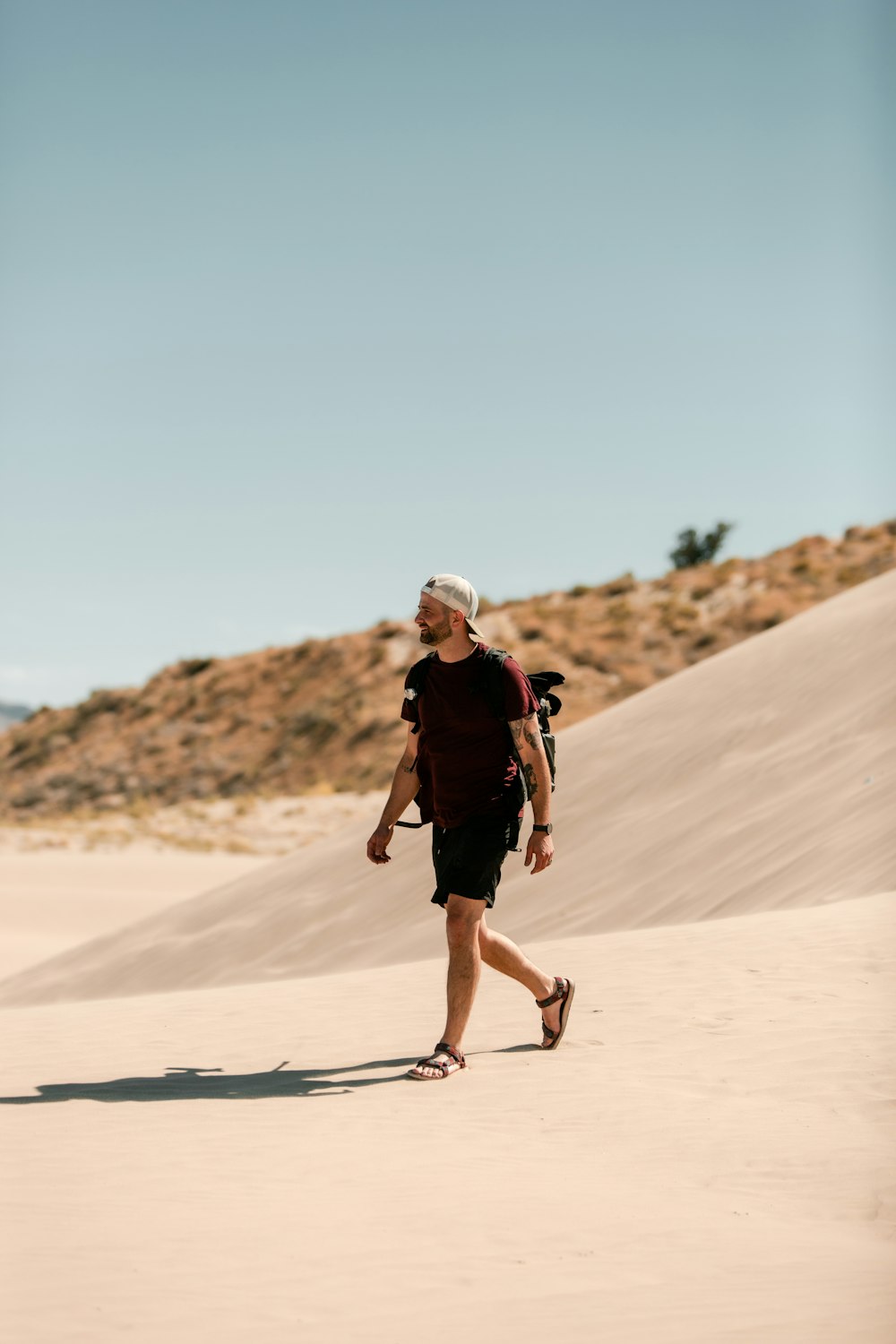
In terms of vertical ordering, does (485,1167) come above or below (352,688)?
below

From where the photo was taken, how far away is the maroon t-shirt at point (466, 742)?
5.48 m

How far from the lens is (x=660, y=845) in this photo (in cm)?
1166

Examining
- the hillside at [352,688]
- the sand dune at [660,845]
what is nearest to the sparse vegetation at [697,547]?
the hillside at [352,688]

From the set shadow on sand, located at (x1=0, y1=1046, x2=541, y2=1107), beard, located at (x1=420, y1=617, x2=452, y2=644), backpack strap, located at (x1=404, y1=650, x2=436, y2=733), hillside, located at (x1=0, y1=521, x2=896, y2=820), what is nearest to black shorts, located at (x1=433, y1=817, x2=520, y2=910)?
backpack strap, located at (x1=404, y1=650, x2=436, y2=733)

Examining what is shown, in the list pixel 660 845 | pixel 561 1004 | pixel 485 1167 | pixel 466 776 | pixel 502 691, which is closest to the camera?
pixel 485 1167

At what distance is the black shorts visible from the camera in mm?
5434

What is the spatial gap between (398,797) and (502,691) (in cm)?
68

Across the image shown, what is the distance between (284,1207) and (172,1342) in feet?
3.07

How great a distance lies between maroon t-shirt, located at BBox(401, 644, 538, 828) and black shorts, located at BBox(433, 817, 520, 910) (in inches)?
1.7

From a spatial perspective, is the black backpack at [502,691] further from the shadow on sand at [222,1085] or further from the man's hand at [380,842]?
the shadow on sand at [222,1085]

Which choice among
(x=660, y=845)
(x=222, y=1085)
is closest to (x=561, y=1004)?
(x=222, y=1085)

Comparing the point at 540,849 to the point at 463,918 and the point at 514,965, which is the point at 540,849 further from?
the point at 514,965

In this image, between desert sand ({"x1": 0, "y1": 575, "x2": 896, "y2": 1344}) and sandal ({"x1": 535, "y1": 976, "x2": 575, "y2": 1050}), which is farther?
sandal ({"x1": 535, "y1": 976, "x2": 575, "y2": 1050})

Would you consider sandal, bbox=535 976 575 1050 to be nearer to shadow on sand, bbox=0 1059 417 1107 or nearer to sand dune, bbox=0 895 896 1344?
sand dune, bbox=0 895 896 1344
